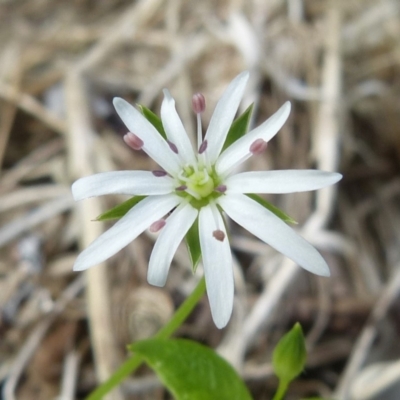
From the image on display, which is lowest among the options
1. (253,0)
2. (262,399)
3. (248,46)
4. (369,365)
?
(369,365)

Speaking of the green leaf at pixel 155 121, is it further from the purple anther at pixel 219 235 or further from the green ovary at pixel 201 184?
the purple anther at pixel 219 235

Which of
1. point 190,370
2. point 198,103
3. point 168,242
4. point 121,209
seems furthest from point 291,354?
point 198,103

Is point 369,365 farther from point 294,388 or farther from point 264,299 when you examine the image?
point 264,299

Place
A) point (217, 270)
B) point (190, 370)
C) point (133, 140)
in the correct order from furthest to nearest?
point (190, 370) < point (133, 140) < point (217, 270)

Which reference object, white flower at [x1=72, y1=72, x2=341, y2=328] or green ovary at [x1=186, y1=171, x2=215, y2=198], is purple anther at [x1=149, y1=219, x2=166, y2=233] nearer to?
white flower at [x1=72, y1=72, x2=341, y2=328]


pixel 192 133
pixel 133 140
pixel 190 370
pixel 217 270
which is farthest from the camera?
pixel 192 133

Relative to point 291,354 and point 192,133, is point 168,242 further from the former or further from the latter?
point 192,133

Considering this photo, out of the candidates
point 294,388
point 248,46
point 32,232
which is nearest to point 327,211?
point 294,388

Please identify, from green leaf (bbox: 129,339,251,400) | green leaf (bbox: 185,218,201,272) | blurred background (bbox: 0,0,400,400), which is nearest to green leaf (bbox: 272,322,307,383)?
green leaf (bbox: 129,339,251,400)
